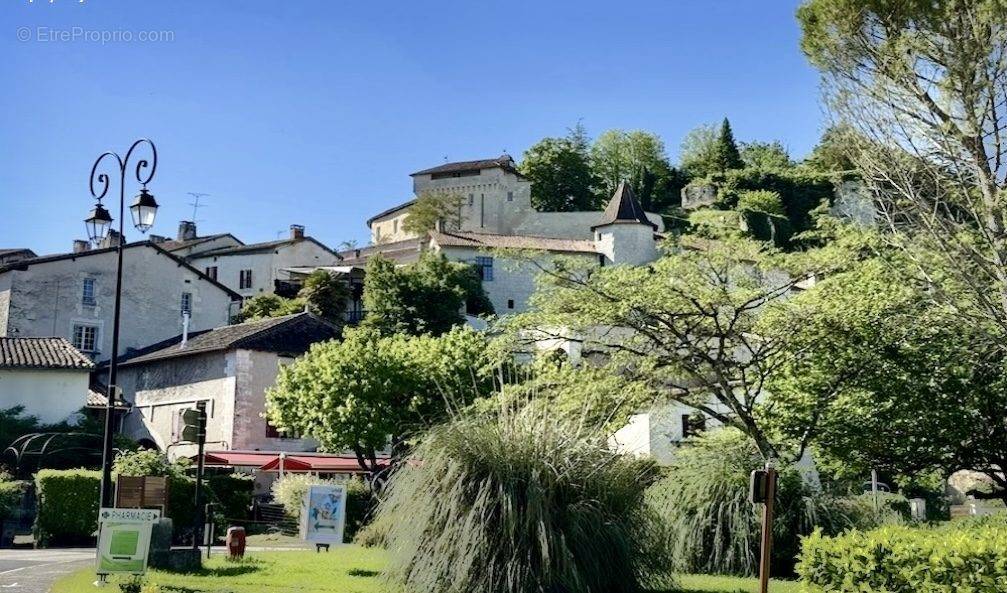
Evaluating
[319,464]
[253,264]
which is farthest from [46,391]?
[253,264]

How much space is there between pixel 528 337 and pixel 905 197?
288 inches

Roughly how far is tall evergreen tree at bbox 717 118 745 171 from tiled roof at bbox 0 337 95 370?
220ft

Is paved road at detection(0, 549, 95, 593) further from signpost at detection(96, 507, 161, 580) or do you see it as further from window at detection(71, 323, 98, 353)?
window at detection(71, 323, 98, 353)

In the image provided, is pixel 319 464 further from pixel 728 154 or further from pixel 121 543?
pixel 728 154

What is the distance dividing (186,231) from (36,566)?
211 feet

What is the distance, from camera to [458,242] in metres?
66.8

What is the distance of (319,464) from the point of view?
3347 centimetres

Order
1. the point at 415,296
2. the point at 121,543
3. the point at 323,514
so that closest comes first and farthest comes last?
1. the point at 121,543
2. the point at 323,514
3. the point at 415,296

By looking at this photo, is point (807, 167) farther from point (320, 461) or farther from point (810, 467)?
point (810, 467)

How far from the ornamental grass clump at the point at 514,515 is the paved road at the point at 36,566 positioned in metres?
5.41

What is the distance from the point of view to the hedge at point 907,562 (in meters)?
10.8

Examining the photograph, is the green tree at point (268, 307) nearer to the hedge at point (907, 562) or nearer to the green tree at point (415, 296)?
the green tree at point (415, 296)

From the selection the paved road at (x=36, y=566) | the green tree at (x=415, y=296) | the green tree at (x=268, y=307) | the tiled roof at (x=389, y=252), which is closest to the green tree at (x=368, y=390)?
the paved road at (x=36, y=566)

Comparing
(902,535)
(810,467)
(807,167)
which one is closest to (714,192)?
(807,167)
